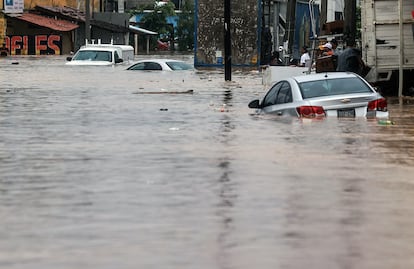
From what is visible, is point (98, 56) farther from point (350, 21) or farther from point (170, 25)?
point (170, 25)

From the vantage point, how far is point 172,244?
845 cm

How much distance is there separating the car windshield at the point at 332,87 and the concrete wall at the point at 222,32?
2772cm

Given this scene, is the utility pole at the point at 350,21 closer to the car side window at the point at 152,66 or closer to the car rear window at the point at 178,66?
the car side window at the point at 152,66

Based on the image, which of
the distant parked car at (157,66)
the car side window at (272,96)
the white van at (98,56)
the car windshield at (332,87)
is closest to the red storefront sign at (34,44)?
the white van at (98,56)

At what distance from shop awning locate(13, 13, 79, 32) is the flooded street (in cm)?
5068

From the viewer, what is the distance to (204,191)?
1138cm

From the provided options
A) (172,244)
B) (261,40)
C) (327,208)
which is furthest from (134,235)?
(261,40)

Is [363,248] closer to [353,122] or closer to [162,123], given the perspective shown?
[353,122]

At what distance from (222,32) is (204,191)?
117 ft

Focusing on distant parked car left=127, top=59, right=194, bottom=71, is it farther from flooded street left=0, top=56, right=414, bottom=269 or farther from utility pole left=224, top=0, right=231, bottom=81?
flooded street left=0, top=56, right=414, bottom=269

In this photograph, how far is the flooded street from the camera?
26.8 ft

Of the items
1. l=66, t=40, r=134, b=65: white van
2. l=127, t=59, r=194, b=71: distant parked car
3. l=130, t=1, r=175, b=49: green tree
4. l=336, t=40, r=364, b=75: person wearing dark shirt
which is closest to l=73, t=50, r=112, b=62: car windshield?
l=66, t=40, r=134, b=65: white van

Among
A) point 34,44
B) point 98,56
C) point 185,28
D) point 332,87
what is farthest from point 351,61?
point 185,28

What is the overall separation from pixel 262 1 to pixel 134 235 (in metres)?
39.6
